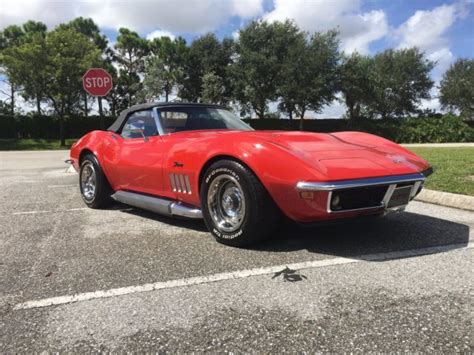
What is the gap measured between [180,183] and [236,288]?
144 cm

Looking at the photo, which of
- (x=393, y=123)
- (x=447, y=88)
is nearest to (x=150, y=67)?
(x=393, y=123)

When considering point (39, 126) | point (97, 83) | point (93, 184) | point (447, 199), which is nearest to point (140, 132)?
point (93, 184)

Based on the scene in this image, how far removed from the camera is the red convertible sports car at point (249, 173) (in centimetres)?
295

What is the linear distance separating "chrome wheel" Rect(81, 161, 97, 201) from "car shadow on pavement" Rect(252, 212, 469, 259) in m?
2.63

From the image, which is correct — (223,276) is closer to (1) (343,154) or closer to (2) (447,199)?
(1) (343,154)

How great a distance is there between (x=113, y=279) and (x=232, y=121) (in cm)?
243

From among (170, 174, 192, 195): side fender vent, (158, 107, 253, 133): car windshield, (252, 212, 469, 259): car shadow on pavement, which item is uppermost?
(158, 107, 253, 133): car windshield

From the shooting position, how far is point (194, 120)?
4391 mm

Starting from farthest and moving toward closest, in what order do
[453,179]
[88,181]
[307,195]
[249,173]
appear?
[453,179]
[88,181]
[249,173]
[307,195]

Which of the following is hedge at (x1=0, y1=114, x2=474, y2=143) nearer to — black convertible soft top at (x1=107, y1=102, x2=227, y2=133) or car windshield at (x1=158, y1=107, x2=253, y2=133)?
black convertible soft top at (x1=107, y1=102, x2=227, y2=133)

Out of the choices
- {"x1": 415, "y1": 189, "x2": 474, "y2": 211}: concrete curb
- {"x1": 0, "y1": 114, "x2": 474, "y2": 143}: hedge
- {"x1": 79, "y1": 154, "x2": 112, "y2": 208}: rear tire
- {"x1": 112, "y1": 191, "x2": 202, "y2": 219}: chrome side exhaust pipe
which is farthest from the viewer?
{"x1": 0, "y1": 114, "x2": 474, "y2": 143}: hedge

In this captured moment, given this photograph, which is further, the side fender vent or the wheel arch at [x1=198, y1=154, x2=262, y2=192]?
the side fender vent

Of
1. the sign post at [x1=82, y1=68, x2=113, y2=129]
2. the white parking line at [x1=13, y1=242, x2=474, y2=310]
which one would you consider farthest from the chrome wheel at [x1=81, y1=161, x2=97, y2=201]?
the sign post at [x1=82, y1=68, x2=113, y2=129]

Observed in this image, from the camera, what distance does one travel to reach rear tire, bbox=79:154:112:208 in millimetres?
4959
